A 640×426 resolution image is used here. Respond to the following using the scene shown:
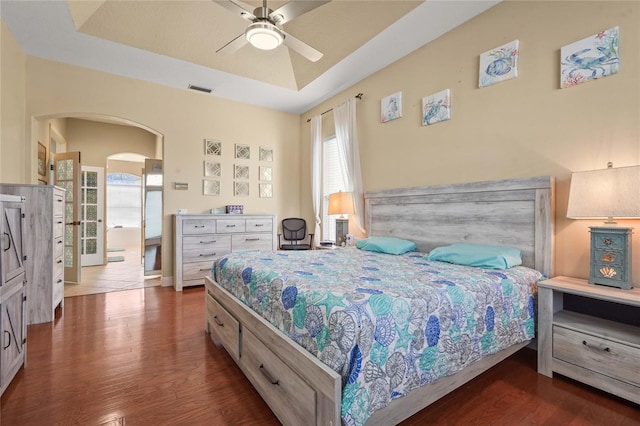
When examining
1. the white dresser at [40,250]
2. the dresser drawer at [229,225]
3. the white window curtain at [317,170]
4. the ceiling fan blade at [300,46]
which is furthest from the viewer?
the white window curtain at [317,170]

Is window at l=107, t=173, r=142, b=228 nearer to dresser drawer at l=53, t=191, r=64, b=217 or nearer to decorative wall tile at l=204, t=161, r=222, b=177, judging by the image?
decorative wall tile at l=204, t=161, r=222, b=177

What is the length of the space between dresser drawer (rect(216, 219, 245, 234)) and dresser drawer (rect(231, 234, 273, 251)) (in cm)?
11

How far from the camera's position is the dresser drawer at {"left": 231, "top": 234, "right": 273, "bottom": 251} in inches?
182

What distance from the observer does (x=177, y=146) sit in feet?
15.1

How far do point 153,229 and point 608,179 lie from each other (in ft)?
19.7

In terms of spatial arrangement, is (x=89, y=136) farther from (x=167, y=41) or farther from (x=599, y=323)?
(x=599, y=323)

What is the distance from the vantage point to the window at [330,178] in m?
4.80

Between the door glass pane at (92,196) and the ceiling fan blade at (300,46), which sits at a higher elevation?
the ceiling fan blade at (300,46)

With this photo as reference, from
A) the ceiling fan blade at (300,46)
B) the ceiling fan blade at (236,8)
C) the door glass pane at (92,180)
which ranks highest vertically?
the ceiling fan blade at (236,8)

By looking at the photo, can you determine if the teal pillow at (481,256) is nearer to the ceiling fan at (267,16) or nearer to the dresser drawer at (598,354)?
the dresser drawer at (598,354)

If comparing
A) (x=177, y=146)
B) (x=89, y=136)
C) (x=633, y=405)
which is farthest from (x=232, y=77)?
(x=633, y=405)

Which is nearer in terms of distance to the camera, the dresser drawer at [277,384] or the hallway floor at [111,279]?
the dresser drawer at [277,384]

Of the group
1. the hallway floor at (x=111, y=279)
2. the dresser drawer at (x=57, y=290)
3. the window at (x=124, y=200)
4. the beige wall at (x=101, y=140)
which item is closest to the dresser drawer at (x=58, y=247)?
the dresser drawer at (x=57, y=290)

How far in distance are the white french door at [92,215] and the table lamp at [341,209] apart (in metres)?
5.31
